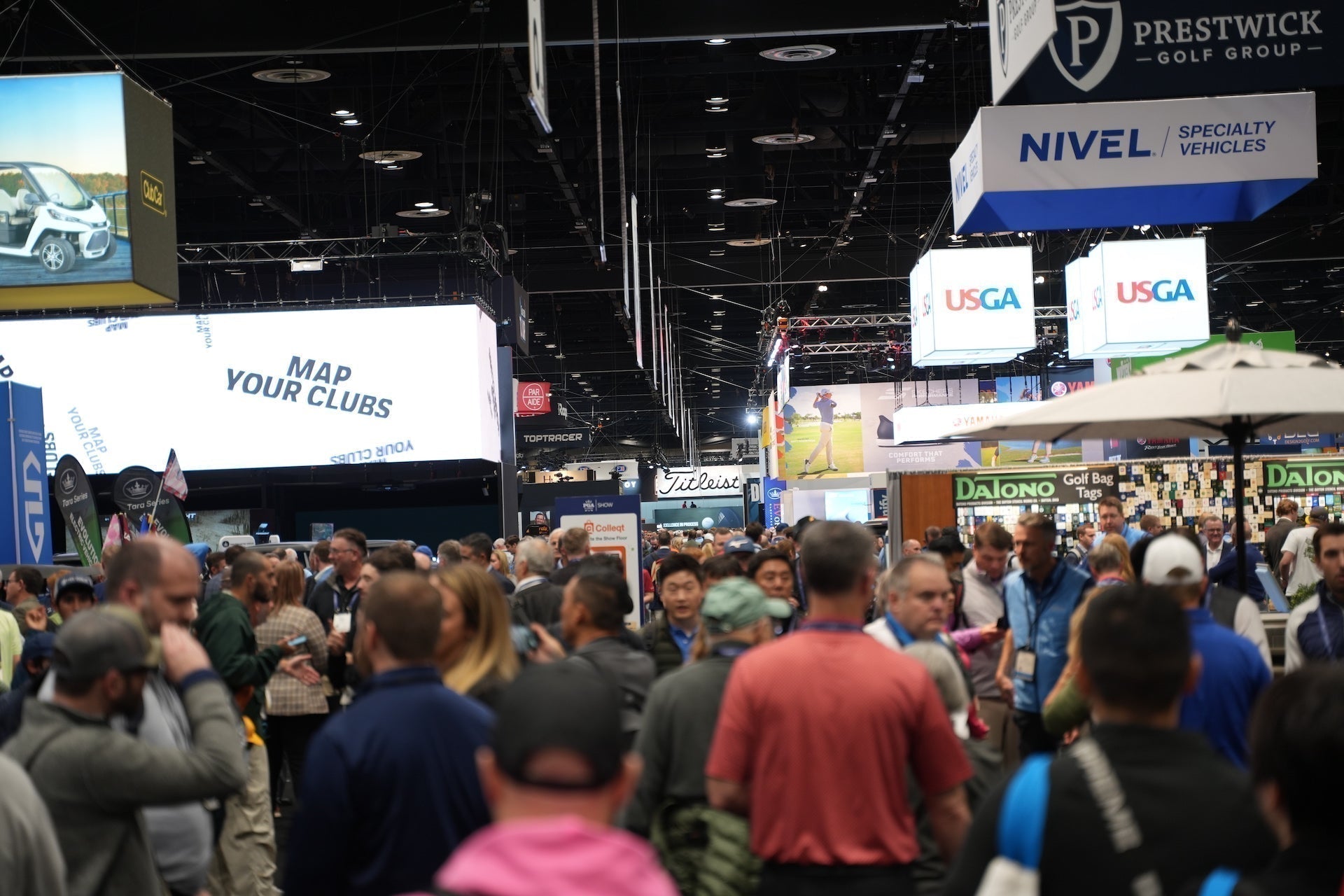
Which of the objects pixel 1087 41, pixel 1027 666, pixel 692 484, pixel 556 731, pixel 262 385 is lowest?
pixel 1027 666

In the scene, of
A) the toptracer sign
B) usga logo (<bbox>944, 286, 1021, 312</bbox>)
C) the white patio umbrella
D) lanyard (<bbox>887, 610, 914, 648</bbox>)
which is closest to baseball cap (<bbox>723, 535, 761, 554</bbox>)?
the white patio umbrella

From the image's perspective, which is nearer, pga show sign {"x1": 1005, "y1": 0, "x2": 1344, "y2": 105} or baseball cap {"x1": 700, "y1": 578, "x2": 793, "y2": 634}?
baseball cap {"x1": 700, "y1": 578, "x2": 793, "y2": 634}

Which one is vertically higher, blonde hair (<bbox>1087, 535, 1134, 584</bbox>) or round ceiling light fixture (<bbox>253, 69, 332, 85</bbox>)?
round ceiling light fixture (<bbox>253, 69, 332, 85</bbox>)

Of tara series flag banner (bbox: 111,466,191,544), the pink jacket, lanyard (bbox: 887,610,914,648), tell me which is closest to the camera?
the pink jacket

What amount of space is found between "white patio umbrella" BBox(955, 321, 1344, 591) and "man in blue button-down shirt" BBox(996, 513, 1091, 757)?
51 centimetres

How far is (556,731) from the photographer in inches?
62.5

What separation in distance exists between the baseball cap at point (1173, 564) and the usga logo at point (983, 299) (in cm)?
1214

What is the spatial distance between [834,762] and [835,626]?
12.3 inches

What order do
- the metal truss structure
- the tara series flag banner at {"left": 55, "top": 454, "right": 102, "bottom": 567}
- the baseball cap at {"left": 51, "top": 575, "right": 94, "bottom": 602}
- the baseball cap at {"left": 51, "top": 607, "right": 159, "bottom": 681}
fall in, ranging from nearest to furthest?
the baseball cap at {"left": 51, "top": 607, "right": 159, "bottom": 681} → the baseball cap at {"left": 51, "top": 575, "right": 94, "bottom": 602} → the tara series flag banner at {"left": 55, "top": 454, "right": 102, "bottom": 567} → the metal truss structure

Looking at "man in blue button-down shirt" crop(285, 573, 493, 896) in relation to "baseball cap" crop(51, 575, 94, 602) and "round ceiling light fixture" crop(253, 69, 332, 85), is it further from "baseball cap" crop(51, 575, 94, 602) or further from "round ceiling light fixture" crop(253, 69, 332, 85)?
"round ceiling light fixture" crop(253, 69, 332, 85)

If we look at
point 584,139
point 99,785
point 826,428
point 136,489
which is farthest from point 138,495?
point 826,428

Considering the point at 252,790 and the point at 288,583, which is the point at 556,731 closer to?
the point at 252,790

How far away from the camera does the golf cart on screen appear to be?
30.8ft

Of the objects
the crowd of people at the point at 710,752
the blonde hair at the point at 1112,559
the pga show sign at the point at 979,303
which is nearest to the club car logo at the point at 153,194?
the crowd of people at the point at 710,752
